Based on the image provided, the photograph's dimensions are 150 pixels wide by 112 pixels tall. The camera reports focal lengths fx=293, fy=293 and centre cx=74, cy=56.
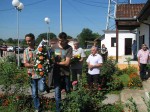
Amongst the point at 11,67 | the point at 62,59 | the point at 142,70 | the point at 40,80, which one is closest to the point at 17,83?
the point at 11,67

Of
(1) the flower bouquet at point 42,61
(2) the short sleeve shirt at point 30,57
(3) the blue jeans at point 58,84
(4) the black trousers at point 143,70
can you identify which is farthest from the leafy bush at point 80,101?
(4) the black trousers at point 143,70

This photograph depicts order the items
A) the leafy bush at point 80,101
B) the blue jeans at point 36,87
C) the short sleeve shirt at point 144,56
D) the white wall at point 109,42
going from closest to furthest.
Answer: the leafy bush at point 80,101 → the blue jeans at point 36,87 → the short sleeve shirt at point 144,56 → the white wall at point 109,42

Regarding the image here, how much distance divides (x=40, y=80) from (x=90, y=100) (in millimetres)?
1153

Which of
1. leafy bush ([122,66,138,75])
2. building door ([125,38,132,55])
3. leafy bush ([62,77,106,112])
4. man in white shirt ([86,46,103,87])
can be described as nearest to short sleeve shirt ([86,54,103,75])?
man in white shirt ([86,46,103,87])

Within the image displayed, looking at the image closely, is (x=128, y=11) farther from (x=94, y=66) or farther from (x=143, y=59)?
(x=94, y=66)

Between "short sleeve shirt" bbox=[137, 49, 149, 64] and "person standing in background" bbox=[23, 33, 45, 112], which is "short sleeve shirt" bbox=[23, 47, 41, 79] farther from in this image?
"short sleeve shirt" bbox=[137, 49, 149, 64]

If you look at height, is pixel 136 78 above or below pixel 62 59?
below

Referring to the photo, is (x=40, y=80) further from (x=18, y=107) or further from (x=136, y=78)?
(x=136, y=78)

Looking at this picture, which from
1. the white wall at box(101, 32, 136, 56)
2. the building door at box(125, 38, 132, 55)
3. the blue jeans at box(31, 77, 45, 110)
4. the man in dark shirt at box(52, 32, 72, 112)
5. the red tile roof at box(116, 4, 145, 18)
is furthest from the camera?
the building door at box(125, 38, 132, 55)

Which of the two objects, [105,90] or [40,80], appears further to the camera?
[105,90]

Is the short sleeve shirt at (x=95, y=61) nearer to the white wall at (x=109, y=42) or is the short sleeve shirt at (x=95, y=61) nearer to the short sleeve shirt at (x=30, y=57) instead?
the short sleeve shirt at (x=30, y=57)

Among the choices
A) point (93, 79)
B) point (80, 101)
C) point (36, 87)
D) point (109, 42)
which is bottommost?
point (80, 101)

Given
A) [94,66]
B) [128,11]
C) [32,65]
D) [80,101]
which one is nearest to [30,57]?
[32,65]

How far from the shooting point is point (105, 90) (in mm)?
9703
